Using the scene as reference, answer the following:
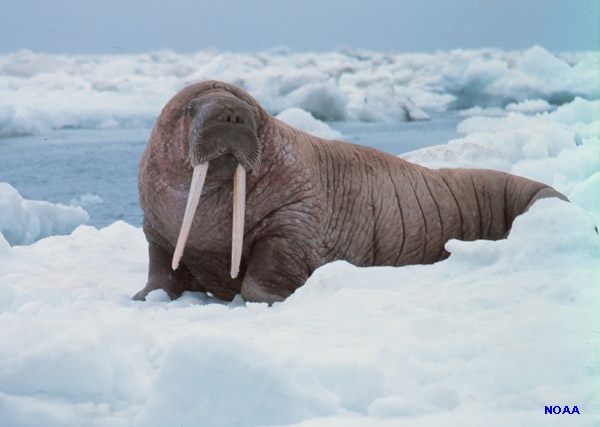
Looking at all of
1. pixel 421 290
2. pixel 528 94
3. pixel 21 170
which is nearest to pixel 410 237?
pixel 421 290

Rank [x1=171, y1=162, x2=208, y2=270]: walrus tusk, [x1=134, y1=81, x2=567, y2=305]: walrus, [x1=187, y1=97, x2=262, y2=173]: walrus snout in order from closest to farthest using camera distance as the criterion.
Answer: [x1=171, y1=162, x2=208, y2=270]: walrus tusk < [x1=187, y1=97, x2=262, y2=173]: walrus snout < [x1=134, y1=81, x2=567, y2=305]: walrus

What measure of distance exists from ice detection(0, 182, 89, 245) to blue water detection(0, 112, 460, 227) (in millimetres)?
297

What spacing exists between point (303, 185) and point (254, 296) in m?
0.91

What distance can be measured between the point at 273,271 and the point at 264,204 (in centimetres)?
45

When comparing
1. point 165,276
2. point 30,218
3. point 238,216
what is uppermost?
point 238,216

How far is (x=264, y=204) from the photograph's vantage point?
5480mm

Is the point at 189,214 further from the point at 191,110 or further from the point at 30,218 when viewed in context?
the point at 30,218

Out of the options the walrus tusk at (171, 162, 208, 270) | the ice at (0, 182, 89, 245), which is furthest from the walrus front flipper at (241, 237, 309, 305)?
the ice at (0, 182, 89, 245)

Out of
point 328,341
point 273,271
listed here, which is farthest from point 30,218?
point 328,341

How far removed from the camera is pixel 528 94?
1438cm

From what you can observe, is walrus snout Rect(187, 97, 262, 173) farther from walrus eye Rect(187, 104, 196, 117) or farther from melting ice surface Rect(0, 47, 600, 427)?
melting ice surface Rect(0, 47, 600, 427)

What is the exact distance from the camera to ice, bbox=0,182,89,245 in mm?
9438

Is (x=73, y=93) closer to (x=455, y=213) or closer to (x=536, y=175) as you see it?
(x=536, y=175)

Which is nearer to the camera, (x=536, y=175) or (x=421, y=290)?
(x=421, y=290)
